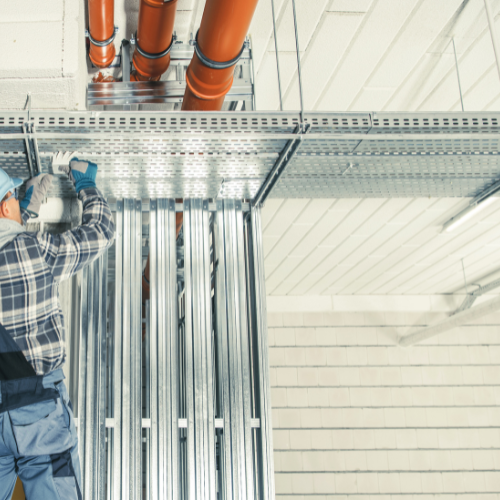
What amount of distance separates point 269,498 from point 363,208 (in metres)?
3.29

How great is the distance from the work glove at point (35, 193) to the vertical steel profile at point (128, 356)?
638 mm

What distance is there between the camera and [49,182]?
262 centimetres

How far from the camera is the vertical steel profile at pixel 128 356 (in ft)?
9.06

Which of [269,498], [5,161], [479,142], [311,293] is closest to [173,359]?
[269,498]

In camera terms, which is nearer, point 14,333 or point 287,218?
point 14,333

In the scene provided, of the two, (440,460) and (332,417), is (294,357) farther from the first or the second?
(440,460)

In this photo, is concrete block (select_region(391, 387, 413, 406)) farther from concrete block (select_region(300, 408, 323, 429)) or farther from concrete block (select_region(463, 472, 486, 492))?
concrete block (select_region(463, 472, 486, 492))

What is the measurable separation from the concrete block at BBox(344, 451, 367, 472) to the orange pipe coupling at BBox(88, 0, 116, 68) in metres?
7.48

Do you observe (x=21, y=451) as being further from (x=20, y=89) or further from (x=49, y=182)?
(x=20, y=89)

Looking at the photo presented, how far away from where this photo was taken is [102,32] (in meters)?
2.87

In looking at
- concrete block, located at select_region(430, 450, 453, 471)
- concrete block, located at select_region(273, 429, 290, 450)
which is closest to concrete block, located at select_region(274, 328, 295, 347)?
concrete block, located at select_region(273, 429, 290, 450)

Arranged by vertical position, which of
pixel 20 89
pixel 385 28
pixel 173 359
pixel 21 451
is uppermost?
pixel 385 28

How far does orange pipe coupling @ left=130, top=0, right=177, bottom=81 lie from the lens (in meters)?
2.60

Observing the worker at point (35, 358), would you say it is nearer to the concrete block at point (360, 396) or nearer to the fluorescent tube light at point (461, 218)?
the fluorescent tube light at point (461, 218)
